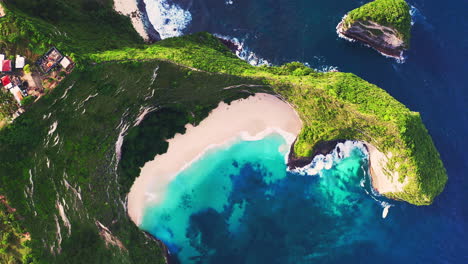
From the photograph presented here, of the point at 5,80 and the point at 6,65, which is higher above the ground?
the point at 6,65

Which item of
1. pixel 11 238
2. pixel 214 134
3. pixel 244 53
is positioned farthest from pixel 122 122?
pixel 244 53

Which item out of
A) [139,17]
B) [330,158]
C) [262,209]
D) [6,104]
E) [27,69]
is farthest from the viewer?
[139,17]

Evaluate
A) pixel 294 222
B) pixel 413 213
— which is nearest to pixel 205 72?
pixel 294 222

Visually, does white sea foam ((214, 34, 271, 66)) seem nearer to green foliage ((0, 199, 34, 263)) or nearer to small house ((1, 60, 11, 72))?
small house ((1, 60, 11, 72))

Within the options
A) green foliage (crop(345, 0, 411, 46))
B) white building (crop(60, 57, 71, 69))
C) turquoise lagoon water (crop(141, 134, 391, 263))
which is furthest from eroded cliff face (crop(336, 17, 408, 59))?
white building (crop(60, 57, 71, 69))

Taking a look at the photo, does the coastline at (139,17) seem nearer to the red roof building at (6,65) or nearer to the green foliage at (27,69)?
the green foliage at (27,69)

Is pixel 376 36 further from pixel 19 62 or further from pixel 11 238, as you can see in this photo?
pixel 11 238
